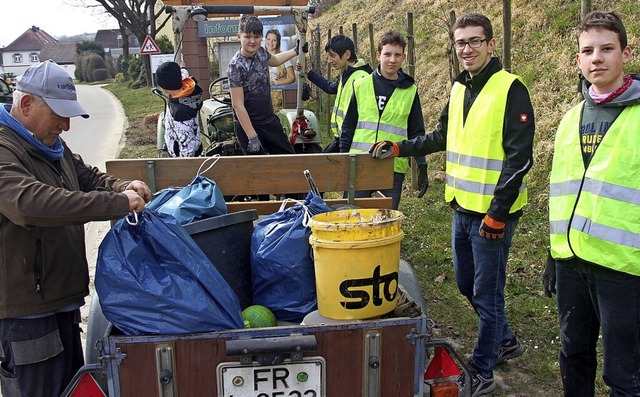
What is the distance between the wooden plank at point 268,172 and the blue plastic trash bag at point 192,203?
549 millimetres

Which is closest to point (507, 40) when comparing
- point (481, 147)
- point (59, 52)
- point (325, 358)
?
point (481, 147)

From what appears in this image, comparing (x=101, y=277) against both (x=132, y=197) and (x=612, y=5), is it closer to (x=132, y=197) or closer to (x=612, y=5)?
(x=132, y=197)

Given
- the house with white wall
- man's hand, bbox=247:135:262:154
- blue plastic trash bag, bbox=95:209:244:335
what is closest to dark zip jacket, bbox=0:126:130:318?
blue plastic trash bag, bbox=95:209:244:335

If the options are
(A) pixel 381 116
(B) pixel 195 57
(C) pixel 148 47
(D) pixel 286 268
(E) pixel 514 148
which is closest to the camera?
(D) pixel 286 268

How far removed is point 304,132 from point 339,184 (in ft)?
11.2

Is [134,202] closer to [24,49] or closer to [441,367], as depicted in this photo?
[441,367]

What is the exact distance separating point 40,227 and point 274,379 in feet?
3.68

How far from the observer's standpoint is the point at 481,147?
3389mm

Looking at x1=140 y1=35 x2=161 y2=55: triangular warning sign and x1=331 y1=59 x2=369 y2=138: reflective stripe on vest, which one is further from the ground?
x1=140 y1=35 x2=161 y2=55: triangular warning sign

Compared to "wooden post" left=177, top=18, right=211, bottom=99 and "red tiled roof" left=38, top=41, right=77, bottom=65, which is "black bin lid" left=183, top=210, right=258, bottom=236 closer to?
"wooden post" left=177, top=18, right=211, bottom=99

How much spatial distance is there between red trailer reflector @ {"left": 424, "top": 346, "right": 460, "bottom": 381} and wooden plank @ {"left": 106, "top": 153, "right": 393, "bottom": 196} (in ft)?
4.82

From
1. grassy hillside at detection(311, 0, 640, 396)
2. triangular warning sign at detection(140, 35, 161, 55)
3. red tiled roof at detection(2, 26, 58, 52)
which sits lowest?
grassy hillside at detection(311, 0, 640, 396)

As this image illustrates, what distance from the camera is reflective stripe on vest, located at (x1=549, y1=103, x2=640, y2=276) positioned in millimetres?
2604

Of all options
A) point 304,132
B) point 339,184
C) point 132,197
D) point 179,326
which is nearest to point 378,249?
point 179,326
